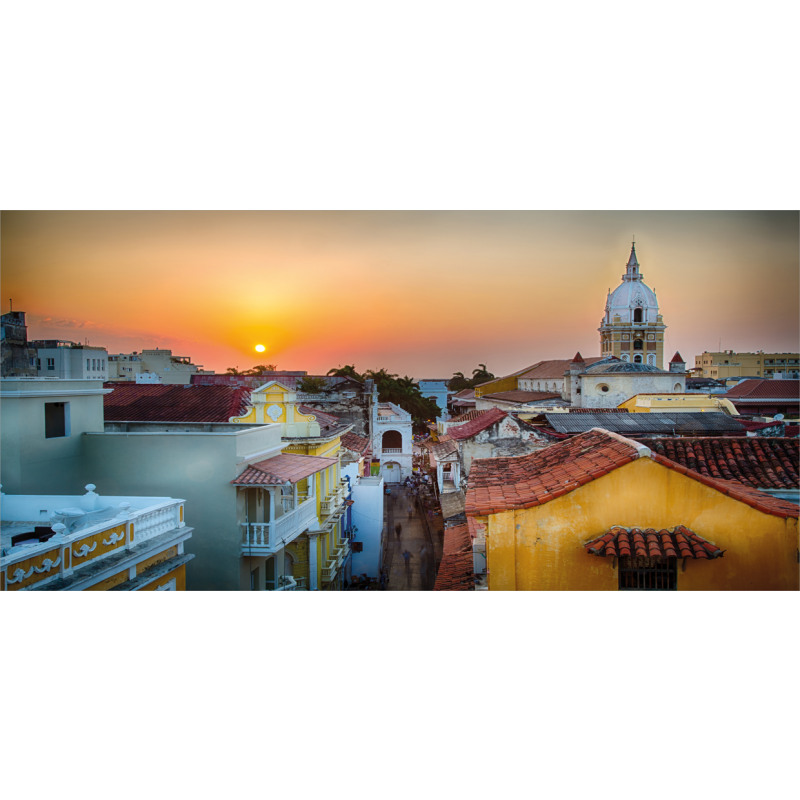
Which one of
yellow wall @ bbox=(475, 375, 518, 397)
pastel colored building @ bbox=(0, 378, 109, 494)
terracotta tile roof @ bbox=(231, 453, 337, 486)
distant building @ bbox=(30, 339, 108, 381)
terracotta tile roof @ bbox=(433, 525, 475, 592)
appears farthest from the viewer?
yellow wall @ bbox=(475, 375, 518, 397)

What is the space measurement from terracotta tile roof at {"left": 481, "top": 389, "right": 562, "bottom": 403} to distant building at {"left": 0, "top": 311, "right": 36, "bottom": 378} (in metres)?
8.07

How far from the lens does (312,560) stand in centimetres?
599

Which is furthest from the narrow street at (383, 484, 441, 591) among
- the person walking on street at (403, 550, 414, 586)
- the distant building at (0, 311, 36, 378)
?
the distant building at (0, 311, 36, 378)

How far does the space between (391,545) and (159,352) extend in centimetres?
412

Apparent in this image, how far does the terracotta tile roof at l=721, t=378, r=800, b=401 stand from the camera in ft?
24.8

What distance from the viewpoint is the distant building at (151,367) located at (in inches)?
269

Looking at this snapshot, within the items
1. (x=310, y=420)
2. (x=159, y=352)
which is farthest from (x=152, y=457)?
(x=159, y=352)

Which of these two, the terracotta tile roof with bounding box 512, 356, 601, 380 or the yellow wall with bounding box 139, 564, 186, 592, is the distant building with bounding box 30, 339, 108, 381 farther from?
the terracotta tile roof with bounding box 512, 356, 601, 380

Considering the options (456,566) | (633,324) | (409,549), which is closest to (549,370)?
(633,324)

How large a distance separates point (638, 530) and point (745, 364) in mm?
5996

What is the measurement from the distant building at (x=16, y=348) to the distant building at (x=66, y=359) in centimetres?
6

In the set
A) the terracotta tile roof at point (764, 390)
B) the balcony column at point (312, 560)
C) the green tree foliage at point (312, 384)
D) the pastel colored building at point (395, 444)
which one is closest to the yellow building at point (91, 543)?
the balcony column at point (312, 560)
